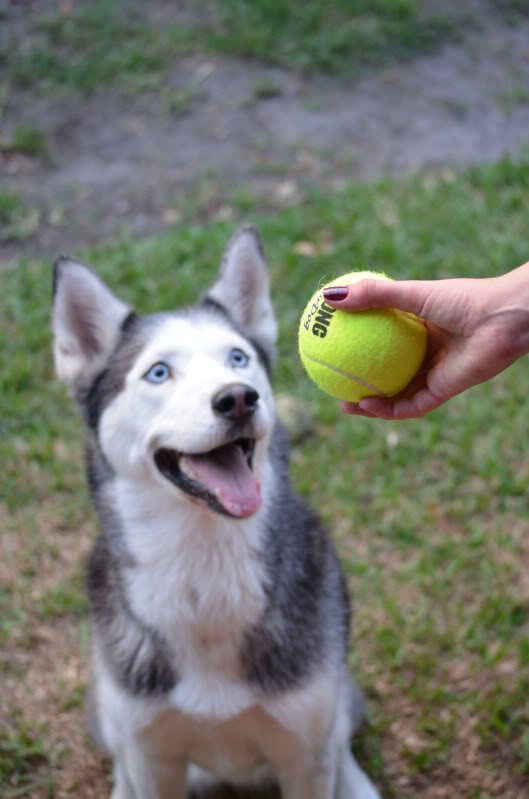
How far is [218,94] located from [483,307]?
6.37 meters

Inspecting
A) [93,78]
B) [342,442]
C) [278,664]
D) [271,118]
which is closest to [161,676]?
[278,664]

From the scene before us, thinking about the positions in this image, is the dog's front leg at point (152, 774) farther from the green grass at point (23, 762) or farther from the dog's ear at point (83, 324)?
the dog's ear at point (83, 324)

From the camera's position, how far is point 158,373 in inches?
105

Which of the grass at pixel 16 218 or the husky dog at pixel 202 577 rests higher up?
the husky dog at pixel 202 577

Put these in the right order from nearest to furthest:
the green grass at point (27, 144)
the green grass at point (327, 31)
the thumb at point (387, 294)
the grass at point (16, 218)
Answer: the thumb at point (387, 294), the grass at point (16, 218), the green grass at point (27, 144), the green grass at point (327, 31)

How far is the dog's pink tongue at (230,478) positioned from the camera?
2.45 m

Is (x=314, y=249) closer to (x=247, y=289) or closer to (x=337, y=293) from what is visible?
(x=247, y=289)

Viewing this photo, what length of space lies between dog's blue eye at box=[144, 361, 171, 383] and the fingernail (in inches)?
26.5

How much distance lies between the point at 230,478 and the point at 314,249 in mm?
3640

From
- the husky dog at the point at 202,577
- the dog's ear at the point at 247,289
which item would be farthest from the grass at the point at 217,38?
the husky dog at the point at 202,577

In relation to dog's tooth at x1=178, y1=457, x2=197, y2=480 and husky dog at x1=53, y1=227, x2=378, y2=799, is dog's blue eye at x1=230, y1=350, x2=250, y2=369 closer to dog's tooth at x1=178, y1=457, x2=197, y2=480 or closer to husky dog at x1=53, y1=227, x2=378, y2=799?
husky dog at x1=53, y1=227, x2=378, y2=799

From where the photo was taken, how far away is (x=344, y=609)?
304 centimetres

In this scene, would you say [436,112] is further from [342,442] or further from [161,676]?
[161,676]

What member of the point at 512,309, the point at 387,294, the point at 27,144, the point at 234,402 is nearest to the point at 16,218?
the point at 27,144
